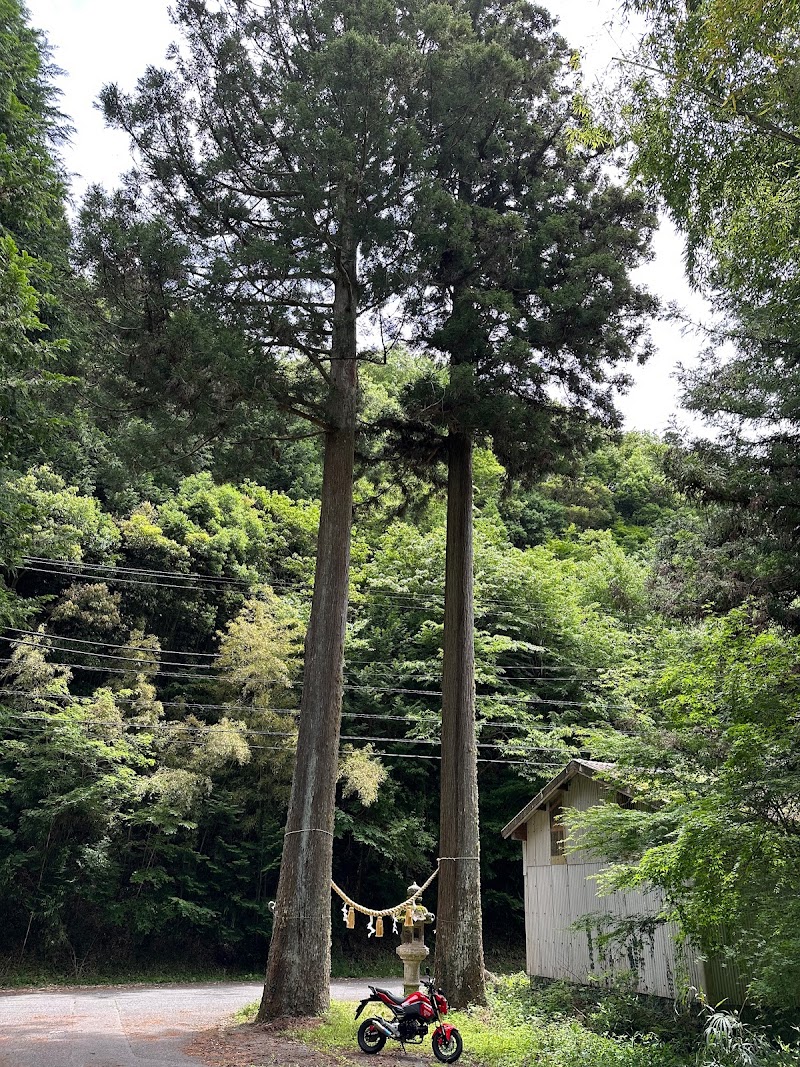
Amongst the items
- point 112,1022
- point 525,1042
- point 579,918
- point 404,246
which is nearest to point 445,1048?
point 525,1042

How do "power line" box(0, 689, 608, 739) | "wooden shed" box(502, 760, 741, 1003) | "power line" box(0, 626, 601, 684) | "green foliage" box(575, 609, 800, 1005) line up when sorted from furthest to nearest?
"power line" box(0, 626, 601, 684) < "power line" box(0, 689, 608, 739) < "wooden shed" box(502, 760, 741, 1003) < "green foliage" box(575, 609, 800, 1005)

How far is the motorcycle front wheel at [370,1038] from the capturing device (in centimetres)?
677

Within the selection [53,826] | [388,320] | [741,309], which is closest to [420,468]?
[388,320]

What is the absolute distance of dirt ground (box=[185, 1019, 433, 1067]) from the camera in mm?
6371

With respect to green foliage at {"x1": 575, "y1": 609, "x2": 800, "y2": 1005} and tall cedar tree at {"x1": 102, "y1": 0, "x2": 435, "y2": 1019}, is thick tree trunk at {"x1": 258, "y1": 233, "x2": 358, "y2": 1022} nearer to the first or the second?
tall cedar tree at {"x1": 102, "y1": 0, "x2": 435, "y2": 1019}

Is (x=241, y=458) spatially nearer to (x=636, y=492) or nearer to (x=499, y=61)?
(x=499, y=61)

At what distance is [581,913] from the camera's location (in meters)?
11.2

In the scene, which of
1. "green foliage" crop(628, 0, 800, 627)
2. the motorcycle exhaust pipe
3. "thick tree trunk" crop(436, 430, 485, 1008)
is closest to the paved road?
the motorcycle exhaust pipe

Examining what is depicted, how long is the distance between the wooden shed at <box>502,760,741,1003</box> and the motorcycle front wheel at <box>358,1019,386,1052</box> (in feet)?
8.52

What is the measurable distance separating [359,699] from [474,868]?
10.7 meters

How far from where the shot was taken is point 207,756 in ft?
55.0

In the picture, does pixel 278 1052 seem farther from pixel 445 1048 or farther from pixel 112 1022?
pixel 112 1022

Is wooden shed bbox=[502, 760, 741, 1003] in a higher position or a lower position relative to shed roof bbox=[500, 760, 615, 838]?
lower

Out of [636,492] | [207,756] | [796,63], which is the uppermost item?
[636,492]
